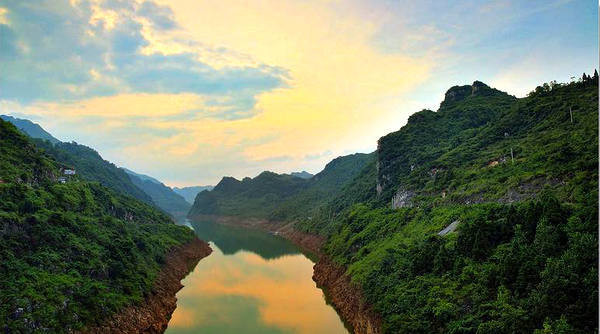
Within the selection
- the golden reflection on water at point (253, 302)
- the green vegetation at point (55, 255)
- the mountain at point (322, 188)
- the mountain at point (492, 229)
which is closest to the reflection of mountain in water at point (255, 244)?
the golden reflection on water at point (253, 302)

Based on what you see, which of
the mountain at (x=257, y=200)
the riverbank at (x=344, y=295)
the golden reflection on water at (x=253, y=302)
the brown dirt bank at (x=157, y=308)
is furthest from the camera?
the mountain at (x=257, y=200)

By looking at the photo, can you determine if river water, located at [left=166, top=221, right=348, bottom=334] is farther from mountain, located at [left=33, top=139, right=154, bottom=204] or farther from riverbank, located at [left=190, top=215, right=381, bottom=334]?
mountain, located at [left=33, top=139, right=154, bottom=204]

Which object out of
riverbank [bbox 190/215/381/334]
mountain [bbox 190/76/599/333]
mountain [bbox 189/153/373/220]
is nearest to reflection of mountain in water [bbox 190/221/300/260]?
riverbank [bbox 190/215/381/334]

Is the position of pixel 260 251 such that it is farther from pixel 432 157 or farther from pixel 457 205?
pixel 457 205

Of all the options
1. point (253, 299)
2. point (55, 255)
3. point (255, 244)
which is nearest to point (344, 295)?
point (253, 299)

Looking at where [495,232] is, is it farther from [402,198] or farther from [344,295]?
[402,198]

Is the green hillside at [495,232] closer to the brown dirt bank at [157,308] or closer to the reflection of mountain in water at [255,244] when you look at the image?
the brown dirt bank at [157,308]

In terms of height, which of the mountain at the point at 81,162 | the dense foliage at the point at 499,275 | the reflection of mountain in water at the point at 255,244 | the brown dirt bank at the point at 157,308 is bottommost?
the reflection of mountain in water at the point at 255,244
